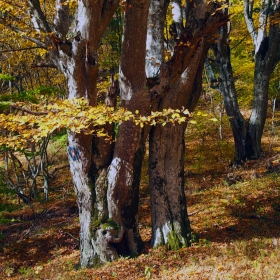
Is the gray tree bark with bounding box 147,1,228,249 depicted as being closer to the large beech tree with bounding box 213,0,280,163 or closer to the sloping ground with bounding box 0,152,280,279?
the sloping ground with bounding box 0,152,280,279

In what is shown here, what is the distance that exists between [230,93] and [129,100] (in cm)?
720

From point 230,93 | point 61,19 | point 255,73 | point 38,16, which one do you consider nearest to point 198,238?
point 61,19

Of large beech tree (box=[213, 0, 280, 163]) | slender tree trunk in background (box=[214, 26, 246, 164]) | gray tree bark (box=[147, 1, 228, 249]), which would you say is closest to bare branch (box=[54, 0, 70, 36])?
A: gray tree bark (box=[147, 1, 228, 249])

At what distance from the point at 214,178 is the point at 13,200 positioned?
28.9 feet

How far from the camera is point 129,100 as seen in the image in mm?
5227

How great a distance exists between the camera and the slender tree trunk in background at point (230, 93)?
443 inches

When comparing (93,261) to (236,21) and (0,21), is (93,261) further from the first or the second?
(236,21)

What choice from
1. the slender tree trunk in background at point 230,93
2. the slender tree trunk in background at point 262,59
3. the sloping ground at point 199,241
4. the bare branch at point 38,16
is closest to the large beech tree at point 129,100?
the bare branch at point 38,16

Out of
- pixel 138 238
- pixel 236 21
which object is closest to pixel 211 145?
pixel 236 21

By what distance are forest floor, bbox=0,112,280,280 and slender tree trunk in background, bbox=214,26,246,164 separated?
2.54 ft

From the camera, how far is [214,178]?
470 inches

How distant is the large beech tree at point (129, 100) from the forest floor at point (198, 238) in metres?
0.48

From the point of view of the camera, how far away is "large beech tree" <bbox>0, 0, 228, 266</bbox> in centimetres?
480

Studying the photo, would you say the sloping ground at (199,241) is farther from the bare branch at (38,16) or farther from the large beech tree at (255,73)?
the bare branch at (38,16)
